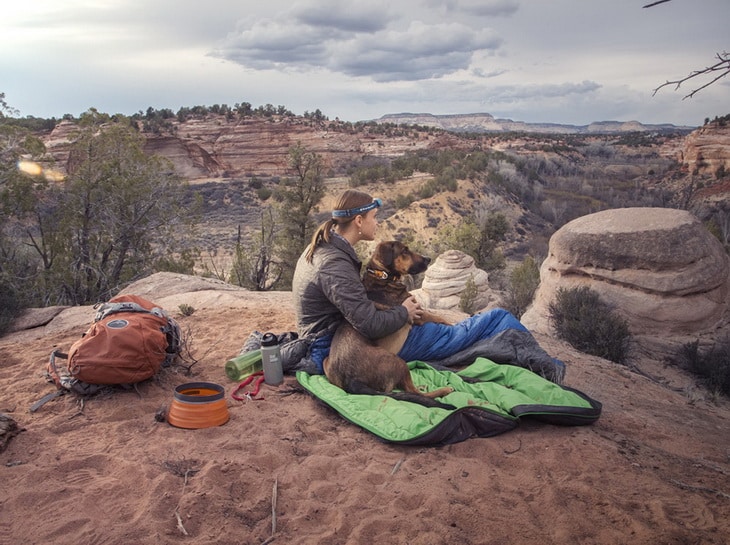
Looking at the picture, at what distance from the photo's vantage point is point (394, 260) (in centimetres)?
419

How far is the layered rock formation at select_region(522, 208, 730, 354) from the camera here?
827cm

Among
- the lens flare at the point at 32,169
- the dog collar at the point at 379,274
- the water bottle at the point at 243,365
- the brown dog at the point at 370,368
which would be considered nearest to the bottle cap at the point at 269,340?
the water bottle at the point at 243,365

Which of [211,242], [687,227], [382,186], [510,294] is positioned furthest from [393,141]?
[687,227]

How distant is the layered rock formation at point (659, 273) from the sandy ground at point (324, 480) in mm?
4590

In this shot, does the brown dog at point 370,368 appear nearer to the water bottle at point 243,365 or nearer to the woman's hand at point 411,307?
the woman's hand at point 411,307

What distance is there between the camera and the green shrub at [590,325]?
754 cm

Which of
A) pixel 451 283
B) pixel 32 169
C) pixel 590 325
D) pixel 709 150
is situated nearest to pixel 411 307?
pixel 590 325

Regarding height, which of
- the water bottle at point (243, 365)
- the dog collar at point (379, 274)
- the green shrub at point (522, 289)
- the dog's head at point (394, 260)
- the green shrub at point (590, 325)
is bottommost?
the green shrub at point (522, 289)

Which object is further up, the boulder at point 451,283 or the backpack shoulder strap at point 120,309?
the backpack shoulder strap at point 120,309

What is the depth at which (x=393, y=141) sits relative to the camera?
44281 millimetres

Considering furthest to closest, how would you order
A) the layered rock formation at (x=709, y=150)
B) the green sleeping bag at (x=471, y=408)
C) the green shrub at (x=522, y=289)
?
the layered rock formation at (x=709, y=150) < the green shrub at (x=522, y=289) < the green sleeping bag at (x=471, y=408)

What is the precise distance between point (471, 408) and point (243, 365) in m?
2.11

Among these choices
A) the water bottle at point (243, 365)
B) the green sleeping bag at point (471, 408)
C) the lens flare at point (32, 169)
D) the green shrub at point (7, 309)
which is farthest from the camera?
the lens flare at point (32, 169)

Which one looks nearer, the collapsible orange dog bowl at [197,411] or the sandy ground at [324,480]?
the sandy ground at [324,480]
